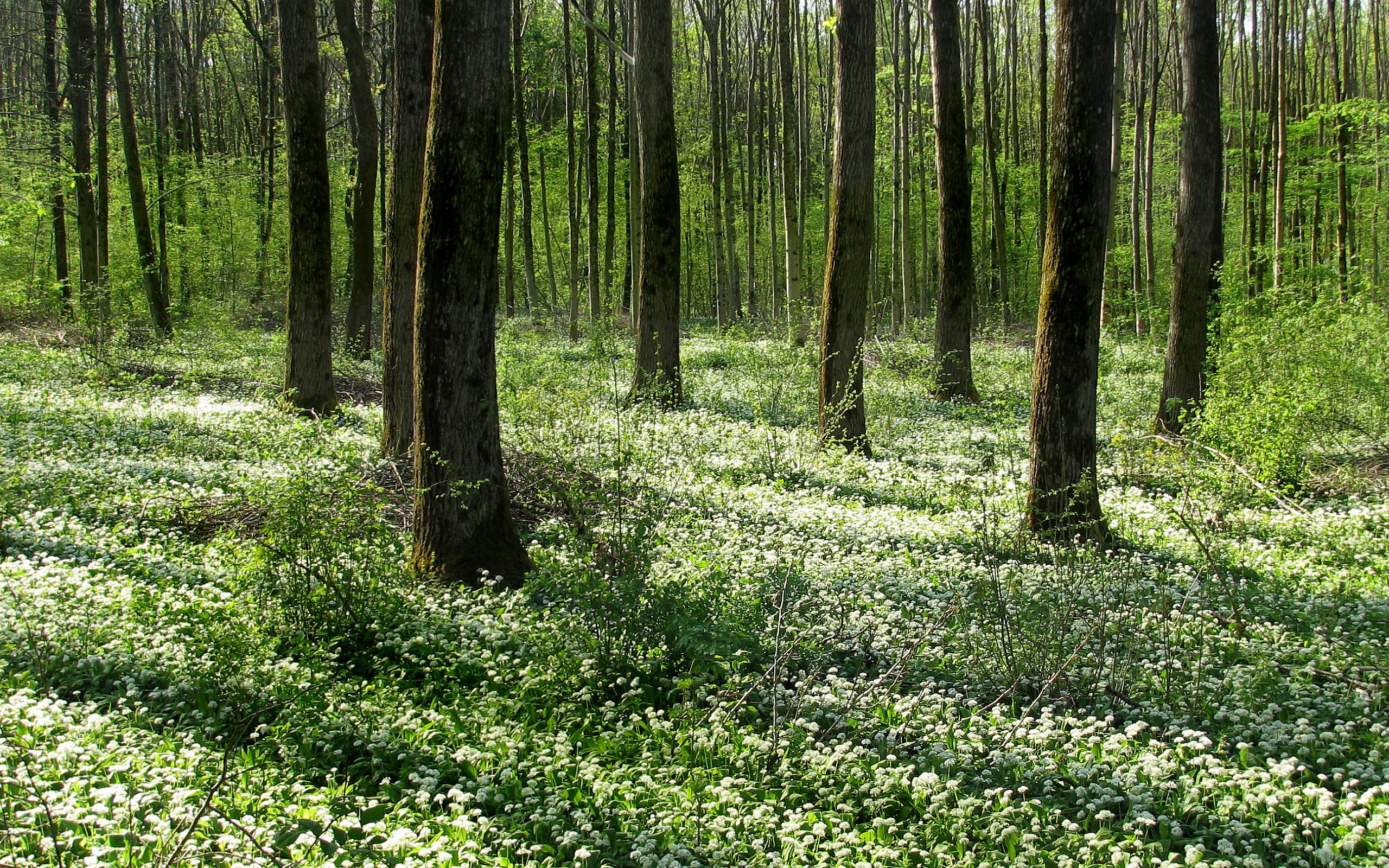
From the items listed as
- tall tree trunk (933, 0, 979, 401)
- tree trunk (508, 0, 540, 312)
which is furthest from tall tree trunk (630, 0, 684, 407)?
tree trunk (508, 0, 540, 312)

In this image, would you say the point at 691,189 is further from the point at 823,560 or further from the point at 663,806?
the point at 663,806

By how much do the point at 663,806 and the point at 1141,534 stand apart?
19.1ft

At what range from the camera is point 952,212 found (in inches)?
574

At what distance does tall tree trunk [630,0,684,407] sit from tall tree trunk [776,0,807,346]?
4.57 meters

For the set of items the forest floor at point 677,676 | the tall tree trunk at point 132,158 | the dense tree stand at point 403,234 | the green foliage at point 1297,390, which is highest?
the tall tree trunk at point 132,158

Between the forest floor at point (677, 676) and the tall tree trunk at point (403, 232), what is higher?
the tall tree trunk at point (403, 232)

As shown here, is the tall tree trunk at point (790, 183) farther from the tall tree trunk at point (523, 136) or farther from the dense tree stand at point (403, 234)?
the dense tree stand at point (403, 234)

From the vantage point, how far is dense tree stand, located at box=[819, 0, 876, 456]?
32.7ft

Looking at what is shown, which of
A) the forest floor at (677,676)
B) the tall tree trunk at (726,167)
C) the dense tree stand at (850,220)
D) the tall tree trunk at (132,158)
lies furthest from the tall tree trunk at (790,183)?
the tall tree trunk at (132,158)

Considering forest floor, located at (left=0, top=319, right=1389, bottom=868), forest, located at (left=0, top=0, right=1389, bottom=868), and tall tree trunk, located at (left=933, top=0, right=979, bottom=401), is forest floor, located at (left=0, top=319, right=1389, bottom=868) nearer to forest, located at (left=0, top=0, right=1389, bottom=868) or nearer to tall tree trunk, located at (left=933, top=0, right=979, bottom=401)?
forest, located at (left=0, top=0, right=1389, bottom=868)

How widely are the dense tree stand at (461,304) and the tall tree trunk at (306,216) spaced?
654 centimetres

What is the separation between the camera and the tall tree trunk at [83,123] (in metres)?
18.5

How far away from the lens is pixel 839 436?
1053cm

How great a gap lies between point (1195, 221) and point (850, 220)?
4.68m
